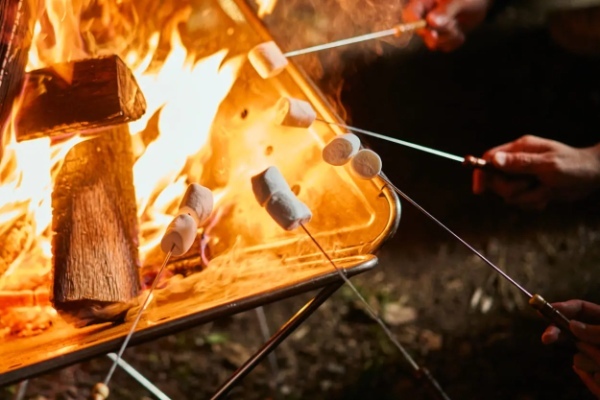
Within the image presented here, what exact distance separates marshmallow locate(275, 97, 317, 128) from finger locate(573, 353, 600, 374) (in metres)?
1.11

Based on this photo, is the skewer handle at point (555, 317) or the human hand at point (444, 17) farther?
the human hand at point (444, 17)

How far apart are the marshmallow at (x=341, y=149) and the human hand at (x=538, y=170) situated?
67cm

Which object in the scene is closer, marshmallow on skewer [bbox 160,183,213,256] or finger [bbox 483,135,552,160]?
marshmallow on skewer [bbox 160,183,213,256]

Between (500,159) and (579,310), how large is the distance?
69 centimetres

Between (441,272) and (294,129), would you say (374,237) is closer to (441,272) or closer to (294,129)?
(294,129)

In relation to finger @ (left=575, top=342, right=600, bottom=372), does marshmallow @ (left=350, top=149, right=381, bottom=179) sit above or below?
above

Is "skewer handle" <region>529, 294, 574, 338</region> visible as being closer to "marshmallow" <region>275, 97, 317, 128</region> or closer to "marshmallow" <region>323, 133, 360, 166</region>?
"marshmallow" <region>323, 133, 360, 166</region>

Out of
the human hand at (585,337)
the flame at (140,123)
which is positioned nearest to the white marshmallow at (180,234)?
the flame at (140,123)

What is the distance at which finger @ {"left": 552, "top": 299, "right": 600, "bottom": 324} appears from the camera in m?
1.64

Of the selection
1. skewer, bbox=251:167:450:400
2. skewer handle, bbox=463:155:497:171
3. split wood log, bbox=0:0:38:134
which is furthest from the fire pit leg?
split wood log, bbox=0:0:38:134

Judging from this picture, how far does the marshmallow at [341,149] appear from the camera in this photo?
1.77 m

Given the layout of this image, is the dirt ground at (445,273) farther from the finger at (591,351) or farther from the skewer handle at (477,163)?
the finger at (591,351)

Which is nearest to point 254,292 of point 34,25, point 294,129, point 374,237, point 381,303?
point 374,237

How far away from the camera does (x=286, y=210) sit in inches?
68.5
